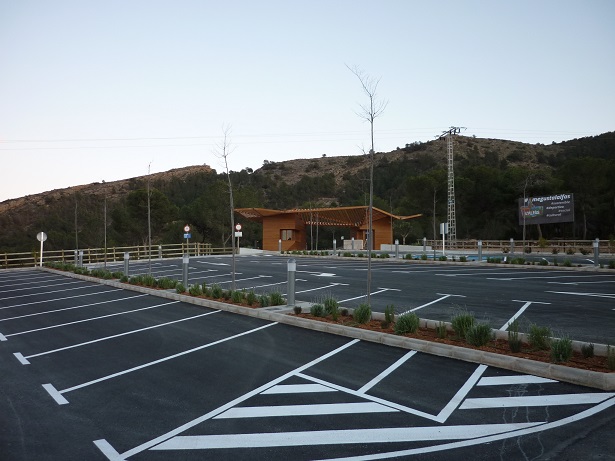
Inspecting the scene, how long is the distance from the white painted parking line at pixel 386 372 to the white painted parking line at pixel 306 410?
55 centimetres

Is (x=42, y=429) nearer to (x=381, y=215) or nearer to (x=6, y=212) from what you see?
(x=381, y=215)

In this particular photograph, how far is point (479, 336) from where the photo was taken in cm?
773

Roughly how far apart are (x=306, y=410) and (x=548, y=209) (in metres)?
40.9

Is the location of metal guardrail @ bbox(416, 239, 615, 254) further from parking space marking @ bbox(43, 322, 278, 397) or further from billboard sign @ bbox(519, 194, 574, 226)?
parking space marking @ bbox(43, 322, 278, 397)

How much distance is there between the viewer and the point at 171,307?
13.5 metres

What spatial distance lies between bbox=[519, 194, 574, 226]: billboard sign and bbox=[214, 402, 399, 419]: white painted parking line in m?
39.6

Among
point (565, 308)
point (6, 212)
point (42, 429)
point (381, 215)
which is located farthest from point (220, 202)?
point (42, 429)

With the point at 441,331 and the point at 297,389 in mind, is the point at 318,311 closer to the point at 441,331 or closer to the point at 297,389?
the point at 441,331

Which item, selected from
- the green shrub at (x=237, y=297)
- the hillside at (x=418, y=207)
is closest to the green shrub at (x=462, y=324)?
the green shrub at (x=237, y=297)

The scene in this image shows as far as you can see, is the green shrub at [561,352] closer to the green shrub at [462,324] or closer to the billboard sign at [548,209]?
the green shrub at [462,324]

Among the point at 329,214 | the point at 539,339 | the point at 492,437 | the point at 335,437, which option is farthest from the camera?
the point at 329,214

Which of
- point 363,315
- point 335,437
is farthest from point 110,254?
point 335,437

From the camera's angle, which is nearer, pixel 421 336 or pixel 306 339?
pixel 421 336

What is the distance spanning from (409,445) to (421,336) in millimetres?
4067
